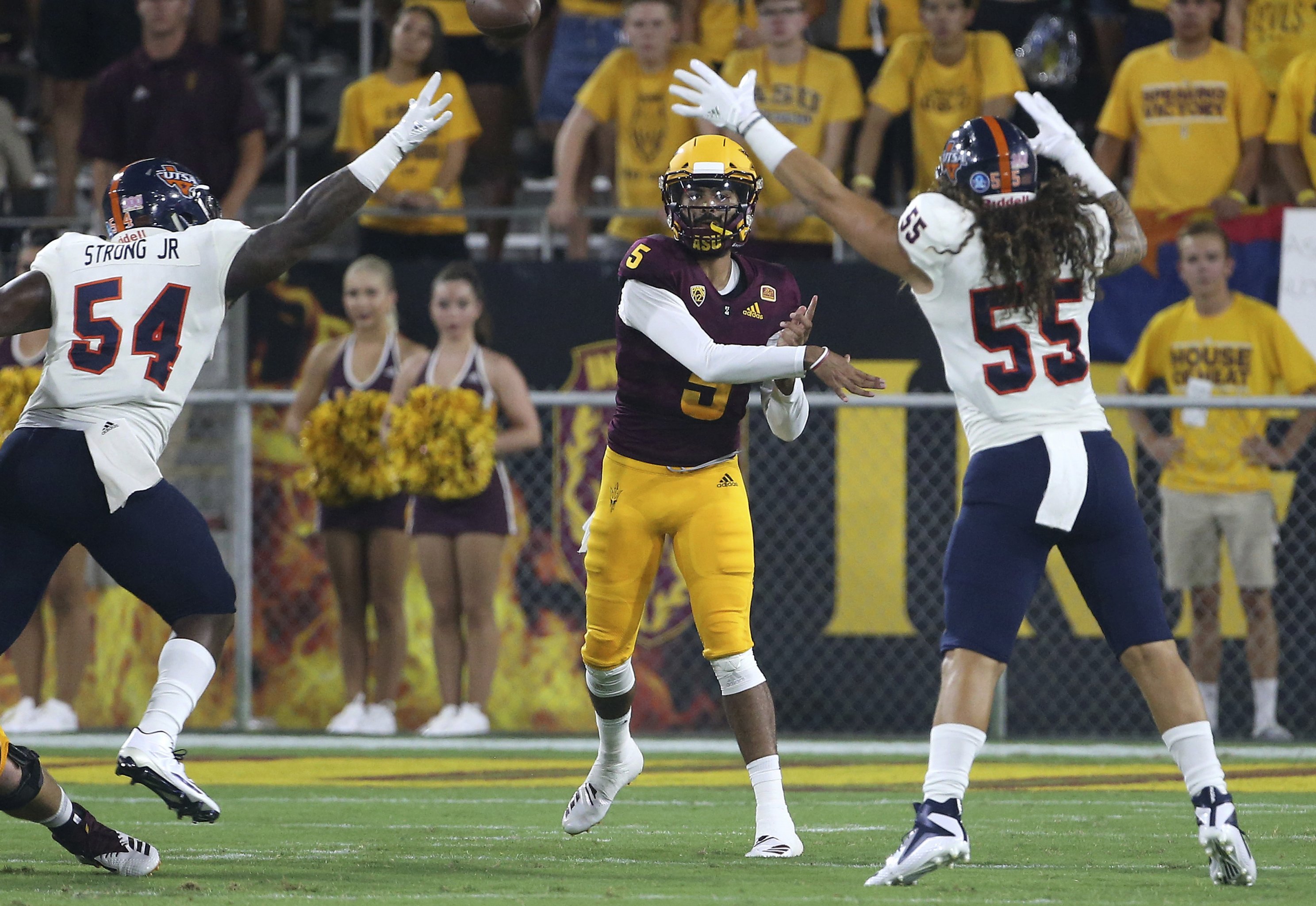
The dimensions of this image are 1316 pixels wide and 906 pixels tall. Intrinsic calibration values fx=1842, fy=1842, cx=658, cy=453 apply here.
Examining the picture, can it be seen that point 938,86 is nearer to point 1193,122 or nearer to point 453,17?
point 1193,122

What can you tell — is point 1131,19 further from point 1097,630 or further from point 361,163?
point 361,163

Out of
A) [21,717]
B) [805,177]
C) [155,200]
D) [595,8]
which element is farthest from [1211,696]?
[21,717]

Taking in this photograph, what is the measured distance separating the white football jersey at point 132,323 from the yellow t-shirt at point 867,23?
6150mm

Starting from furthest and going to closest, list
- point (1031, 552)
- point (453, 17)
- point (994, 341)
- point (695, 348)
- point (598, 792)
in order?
point (453, 17) < point (598, 792) < point (695, 348) < point (994, 341) < point (1031, 552)

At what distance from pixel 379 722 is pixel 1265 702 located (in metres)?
4.44

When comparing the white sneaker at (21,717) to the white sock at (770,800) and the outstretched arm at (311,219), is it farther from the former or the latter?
the white sock at (770,800)

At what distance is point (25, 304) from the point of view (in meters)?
5.43

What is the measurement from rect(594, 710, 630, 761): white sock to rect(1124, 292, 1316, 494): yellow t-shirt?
4.18 m

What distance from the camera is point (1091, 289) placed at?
195 inches

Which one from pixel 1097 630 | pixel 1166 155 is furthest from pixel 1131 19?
pixel 1097 630

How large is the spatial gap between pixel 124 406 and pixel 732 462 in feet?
6.10

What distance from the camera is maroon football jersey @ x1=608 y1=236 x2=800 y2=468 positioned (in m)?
5.65

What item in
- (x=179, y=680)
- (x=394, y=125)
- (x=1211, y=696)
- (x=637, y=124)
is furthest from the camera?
(x=394, y=125)

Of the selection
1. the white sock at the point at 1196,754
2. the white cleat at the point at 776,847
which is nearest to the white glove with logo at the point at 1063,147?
the white sock at the point at 1196,754
